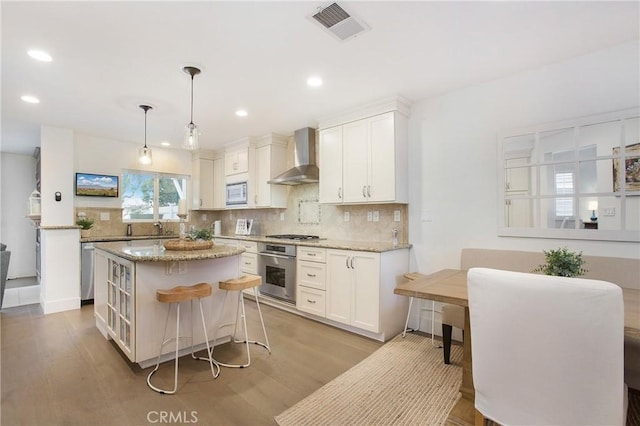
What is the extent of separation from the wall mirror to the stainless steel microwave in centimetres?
365

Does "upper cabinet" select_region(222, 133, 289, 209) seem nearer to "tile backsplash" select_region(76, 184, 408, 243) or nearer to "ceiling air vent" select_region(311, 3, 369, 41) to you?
"tile backsplash" select_region(76, 184, 408, 243)

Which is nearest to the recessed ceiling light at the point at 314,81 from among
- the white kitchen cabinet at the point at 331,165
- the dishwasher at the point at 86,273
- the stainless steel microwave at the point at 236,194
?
the white kitchen cabinet at the point at 331,165

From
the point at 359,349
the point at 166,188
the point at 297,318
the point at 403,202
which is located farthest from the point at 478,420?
the point at 166,188

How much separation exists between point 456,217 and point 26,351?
13.8 feet

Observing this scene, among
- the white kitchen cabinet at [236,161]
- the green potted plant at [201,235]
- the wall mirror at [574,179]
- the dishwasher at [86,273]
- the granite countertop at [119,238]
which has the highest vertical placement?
the white kitchen cabinet at [236,161]

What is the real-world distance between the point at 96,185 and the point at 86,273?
1374 millimetres

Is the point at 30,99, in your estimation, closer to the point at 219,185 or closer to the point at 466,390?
the point at 219,185

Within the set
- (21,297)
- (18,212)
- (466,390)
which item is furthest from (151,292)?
(18,212)

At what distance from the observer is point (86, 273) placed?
4.18 m

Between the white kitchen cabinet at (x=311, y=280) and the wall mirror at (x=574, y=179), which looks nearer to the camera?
the wall mirror at (x=574, y=179)

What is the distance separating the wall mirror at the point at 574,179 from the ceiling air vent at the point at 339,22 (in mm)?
1701

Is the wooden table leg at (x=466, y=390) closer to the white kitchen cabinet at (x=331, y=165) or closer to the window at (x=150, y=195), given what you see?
the white kitchen cabinet at (x=331, y=165)

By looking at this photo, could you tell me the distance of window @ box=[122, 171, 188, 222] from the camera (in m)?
5.11

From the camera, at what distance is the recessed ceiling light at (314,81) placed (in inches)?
108
